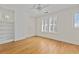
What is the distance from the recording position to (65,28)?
5.72 feet

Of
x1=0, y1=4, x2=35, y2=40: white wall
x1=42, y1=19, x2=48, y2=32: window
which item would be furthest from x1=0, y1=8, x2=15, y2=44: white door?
x1=42, y1=19, x2=48, y2=32: window

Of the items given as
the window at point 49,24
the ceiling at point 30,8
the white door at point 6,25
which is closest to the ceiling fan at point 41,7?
the ceiling at point 30,8

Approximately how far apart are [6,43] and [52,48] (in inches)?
24.9

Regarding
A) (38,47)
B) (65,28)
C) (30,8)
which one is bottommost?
(38,47)

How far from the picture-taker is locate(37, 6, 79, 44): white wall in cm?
171

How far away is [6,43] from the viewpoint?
1708 mm

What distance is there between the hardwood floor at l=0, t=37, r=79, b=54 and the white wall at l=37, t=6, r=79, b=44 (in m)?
0.07

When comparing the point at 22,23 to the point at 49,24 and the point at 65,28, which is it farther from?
the point at 65,28

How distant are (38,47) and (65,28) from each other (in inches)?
18.1

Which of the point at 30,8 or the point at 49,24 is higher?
the point at 30,8

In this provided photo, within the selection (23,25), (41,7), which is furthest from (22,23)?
(41,7)

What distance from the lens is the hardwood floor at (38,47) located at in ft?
5.58

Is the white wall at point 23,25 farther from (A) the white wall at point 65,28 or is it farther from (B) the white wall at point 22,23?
(A) the white wall at point 65,28
